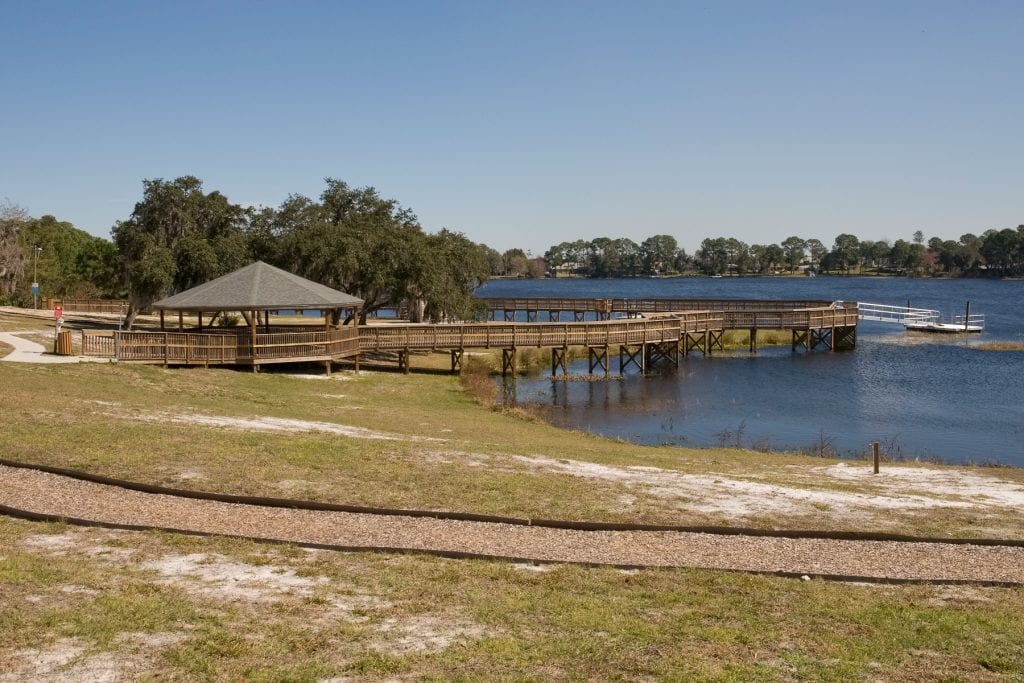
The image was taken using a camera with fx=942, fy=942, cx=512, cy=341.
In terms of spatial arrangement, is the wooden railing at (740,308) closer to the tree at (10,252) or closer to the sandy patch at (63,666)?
the tree at (10,252)

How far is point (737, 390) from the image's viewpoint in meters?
41.8

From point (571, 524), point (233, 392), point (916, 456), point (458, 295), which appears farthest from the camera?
point (458, 295)

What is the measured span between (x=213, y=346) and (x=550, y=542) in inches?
950

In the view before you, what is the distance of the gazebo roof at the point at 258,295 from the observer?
3388cm

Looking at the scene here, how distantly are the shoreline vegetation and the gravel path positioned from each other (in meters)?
0.56

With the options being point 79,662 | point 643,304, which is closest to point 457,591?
point 79,662

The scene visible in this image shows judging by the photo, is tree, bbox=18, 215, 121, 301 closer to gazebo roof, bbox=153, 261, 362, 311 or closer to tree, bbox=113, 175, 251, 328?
tree, bbox=113, 175, 251, 328

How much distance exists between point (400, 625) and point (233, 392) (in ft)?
70.2

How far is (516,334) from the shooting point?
43375 mm

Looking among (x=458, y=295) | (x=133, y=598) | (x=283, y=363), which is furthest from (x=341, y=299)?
(x=133, y=598)

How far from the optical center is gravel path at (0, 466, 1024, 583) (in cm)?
1135

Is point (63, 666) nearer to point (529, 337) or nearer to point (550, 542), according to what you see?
point (550, 542)

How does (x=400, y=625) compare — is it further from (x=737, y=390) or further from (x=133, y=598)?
(x=737, y=390)

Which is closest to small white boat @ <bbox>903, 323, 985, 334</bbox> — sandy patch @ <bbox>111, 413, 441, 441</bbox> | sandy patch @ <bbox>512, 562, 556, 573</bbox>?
sandy patch @ <bbox>111, 413, 441, 441</bbox>
